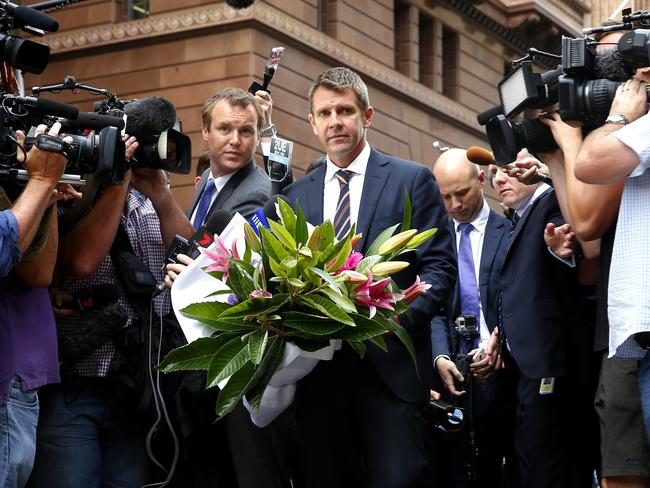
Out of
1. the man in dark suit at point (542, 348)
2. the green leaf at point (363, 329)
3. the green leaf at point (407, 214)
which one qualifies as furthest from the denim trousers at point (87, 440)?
the man in dark suit at point (542, 348)

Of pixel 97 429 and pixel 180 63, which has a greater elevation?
pixel 180 63

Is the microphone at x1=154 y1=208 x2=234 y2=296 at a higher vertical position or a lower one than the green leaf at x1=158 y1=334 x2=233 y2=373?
higher

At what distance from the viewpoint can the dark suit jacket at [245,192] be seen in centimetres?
697

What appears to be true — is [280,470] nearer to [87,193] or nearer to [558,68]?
[87,193]

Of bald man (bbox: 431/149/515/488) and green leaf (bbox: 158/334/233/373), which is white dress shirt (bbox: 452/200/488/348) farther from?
green leaf (bbox: 158/334/233/373)

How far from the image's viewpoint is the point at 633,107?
5.38 meters

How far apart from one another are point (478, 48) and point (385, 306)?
3100 centimetres

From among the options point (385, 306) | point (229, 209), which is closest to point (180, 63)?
point (229, 209)

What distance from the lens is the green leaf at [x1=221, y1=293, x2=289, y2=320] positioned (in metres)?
5.46

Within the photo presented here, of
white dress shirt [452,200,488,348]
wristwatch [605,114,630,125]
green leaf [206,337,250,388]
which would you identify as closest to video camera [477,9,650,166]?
wristwatch [605,114,630,125]

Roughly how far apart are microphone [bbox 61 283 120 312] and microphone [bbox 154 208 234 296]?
26cm

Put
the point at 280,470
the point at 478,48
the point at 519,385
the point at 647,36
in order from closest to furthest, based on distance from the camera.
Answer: the point at 647,36 < the point at 280,470 < the point at 519,385 < the point at 478,48

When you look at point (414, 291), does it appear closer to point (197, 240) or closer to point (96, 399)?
point (197, 240)

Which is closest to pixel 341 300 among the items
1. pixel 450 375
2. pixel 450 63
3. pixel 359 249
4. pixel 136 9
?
pixel 359 249
